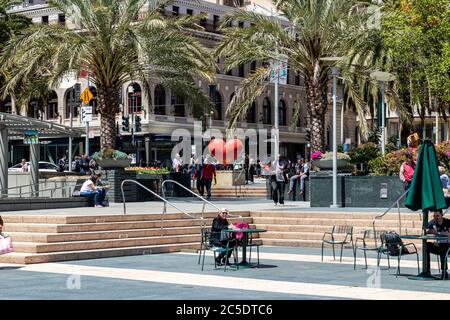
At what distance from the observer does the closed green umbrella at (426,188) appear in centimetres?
1531

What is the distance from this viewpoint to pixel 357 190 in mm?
28328

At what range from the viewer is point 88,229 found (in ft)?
68.0

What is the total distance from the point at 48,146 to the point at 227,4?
2167 cm

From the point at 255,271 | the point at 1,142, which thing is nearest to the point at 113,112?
the point at 1,142

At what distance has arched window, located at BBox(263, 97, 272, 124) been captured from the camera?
84625mm

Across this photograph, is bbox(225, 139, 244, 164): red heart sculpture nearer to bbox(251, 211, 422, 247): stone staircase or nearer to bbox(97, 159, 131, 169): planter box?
bbox(97, 159, 131, 169): planter box

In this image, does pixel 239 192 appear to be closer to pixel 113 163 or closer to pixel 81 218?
pixel 113 163

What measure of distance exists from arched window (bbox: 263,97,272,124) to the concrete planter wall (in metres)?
55.7

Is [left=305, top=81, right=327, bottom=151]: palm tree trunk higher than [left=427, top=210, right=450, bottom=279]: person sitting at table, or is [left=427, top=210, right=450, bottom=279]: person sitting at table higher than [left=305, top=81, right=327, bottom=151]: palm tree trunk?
[left=305, top=81, right=327, bottom=151]: palm tree trunk

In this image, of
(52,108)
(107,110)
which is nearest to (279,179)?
(107,110)

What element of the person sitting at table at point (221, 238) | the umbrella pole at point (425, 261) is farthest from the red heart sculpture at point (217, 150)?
the umbrella pole at point (425, 261)

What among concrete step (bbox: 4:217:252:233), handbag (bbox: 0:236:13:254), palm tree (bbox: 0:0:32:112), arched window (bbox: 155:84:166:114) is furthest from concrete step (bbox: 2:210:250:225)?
arched window (bbox: 155:84:166:114)

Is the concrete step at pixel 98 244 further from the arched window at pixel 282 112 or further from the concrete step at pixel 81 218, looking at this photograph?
the arched window at pixel 282 112

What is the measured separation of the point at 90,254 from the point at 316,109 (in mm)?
14348
